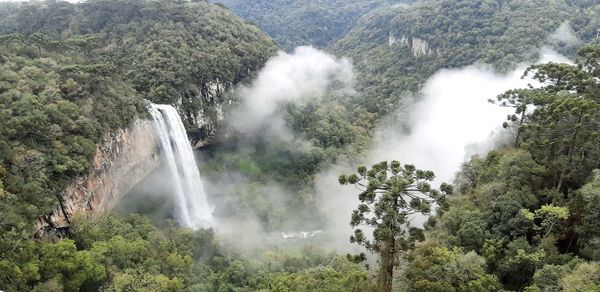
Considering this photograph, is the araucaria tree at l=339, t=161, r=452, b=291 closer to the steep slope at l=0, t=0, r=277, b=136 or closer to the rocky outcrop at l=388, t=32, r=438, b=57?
the steep slope at l=0, t=0, r=277, b=136

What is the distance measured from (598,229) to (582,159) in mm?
6835

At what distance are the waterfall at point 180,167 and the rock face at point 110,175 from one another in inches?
65.1

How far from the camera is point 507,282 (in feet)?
101

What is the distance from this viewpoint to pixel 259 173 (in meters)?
75.8

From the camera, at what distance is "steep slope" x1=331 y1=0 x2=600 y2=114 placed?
327ft

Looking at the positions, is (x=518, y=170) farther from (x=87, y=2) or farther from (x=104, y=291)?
(x=87, y=2)

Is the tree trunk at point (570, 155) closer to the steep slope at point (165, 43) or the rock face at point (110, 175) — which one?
the rock face at point (110, 175)

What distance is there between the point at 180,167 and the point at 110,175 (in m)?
12.0

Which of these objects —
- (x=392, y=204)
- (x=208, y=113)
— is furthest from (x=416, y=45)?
(x=392, y=204)

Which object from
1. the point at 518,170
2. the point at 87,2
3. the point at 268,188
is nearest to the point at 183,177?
the point at 268,188

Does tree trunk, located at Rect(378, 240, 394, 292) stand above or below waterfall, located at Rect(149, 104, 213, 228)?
below

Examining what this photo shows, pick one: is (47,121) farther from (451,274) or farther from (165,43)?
(165,43)

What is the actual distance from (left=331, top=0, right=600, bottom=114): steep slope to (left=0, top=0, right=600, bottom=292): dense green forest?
898mm

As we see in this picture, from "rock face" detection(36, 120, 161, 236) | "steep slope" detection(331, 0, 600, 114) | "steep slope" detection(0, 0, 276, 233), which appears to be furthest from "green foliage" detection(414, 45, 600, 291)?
"steep slope" detection(331, 0, 600, 114)
